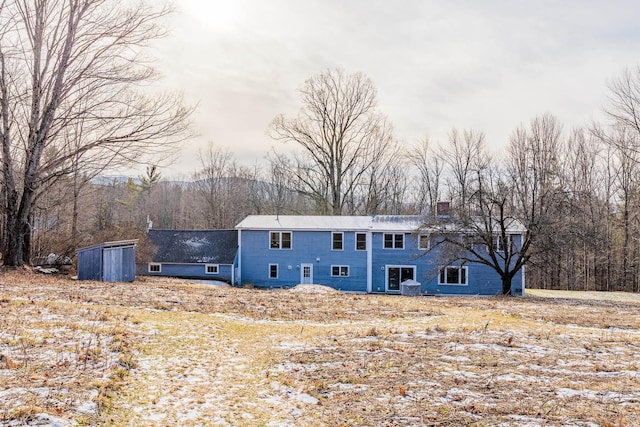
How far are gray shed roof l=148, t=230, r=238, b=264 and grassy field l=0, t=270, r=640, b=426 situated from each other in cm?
1853

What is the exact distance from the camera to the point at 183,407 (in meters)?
4.96

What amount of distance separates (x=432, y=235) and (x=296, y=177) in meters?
21.6

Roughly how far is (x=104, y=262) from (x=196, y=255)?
12.1 m

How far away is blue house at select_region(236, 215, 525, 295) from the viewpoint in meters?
27.6

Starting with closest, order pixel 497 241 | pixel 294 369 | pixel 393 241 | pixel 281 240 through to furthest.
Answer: pixel 294 369 < pixel 497 241 < pixel 393 241 < pixel 281 240

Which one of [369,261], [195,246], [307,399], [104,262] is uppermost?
[195,246]

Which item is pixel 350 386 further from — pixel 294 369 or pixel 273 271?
pixel 273 271

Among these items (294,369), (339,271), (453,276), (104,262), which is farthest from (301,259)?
(294,369)

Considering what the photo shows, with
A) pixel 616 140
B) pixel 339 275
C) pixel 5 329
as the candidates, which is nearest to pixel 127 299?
pixel 5 329

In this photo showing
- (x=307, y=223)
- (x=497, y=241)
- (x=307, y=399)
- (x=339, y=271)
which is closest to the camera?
(x=307, y=399)

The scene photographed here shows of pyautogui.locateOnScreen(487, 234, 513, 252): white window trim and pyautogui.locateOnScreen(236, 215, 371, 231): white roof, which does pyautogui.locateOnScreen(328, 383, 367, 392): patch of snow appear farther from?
pyautogui.locateOnScreen(236, 215, 371, 231): white roof

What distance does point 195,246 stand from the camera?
31.4 metres

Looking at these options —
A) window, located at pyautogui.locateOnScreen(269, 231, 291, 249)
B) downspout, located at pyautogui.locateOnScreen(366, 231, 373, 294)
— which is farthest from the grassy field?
window, located at pyautogui.locateOnScreen(269, 231, 291, 249)

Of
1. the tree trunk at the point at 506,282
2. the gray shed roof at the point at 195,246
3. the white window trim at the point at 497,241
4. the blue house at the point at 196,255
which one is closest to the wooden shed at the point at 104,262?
the blue house at the point at 196,255
